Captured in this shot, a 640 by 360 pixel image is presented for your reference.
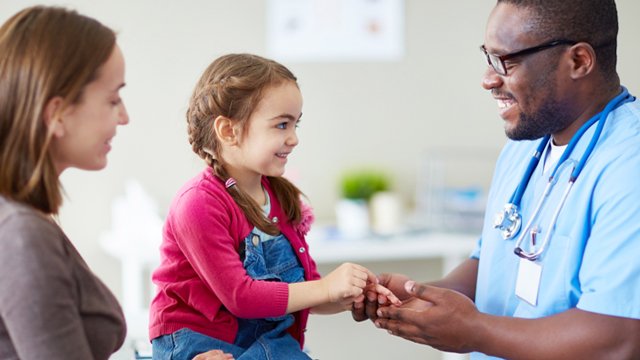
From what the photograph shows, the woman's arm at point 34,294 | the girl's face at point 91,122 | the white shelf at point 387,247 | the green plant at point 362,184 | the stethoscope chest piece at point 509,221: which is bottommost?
the white shelf at point 387,247

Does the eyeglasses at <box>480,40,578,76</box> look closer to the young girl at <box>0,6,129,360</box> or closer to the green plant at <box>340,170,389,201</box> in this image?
the young girl at <box>0,6,129,360</box>

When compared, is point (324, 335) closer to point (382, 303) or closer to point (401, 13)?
point (401, 13)

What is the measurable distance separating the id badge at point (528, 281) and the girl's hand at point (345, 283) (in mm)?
310

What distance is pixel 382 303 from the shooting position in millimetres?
1685

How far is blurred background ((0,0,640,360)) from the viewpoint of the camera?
3242mm

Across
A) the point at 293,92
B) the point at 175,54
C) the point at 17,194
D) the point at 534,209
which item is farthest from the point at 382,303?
the point at 175,54

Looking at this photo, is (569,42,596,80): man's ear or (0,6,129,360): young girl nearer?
(0,6,129,360): young girl

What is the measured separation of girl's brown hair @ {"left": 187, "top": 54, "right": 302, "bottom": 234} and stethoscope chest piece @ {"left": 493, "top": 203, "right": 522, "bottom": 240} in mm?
477

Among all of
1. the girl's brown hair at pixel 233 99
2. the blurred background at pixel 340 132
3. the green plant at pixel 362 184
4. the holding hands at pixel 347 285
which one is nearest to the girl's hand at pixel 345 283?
the holding hands at pixel 347 285

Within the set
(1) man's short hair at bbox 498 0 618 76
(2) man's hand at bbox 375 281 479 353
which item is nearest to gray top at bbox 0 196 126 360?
(2) man's hand at bbox 375 281 479 353

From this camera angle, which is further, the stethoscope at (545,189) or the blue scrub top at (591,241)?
the stethoscope at (545,189)

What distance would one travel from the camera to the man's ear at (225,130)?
1614 millimetres

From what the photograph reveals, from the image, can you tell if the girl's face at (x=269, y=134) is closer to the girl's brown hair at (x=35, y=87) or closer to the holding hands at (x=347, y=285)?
the holding hands at (x=347, y=285)

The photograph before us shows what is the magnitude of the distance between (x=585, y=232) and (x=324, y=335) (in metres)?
2.29
